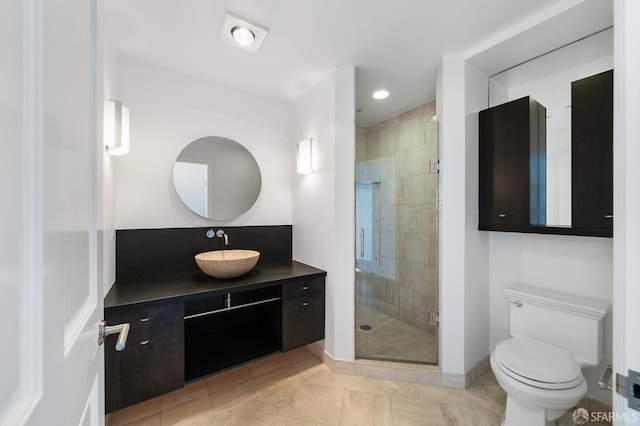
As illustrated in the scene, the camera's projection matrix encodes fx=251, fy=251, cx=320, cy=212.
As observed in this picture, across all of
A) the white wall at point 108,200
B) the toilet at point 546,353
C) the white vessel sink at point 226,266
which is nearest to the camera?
the toilet at point 546,353

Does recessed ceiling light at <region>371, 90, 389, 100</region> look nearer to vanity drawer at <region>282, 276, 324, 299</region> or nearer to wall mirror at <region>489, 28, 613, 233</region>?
wall mirror at <region>489, 28, 613, 233</region>

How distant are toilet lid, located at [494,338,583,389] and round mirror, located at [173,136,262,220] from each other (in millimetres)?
2266

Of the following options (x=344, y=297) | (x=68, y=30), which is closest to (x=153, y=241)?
(x=344, y=297)

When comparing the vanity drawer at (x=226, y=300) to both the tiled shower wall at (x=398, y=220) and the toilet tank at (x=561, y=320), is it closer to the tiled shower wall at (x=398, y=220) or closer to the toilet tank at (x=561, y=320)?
the tiled shower wall at (x=398, y=220)

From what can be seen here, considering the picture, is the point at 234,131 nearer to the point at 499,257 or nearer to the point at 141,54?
the point at 141,54

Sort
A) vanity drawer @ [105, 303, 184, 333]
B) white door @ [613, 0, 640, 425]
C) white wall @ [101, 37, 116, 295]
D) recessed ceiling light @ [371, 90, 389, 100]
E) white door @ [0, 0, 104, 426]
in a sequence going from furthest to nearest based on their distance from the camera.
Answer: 1. recessed ceiling light @ [371, 90, 389, 100]
2. white wall @ [101, 37, 116, 295]
3. vanity drawer @ [105, 303, 184, 333]
4. white door @ [613, 0, 640, 425]
5. white door @ [0, 0, 104, 426]

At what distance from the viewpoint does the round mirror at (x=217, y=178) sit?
2.19m

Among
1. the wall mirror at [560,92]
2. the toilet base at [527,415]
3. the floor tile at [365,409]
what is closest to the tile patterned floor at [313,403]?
the floor tile at [365,409]

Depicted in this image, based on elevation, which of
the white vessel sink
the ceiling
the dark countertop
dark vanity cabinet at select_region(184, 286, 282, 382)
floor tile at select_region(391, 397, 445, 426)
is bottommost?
floor tile at select_region(391, 397, 445, 426)

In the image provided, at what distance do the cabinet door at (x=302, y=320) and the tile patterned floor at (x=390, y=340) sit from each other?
0.34 metres

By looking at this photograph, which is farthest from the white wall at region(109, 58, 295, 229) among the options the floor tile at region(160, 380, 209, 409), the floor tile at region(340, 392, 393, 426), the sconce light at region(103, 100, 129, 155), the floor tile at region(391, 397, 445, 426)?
the floor tile at region(391, 397, 445, 426)

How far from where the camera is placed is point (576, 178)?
1540mm

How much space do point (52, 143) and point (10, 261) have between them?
221mm

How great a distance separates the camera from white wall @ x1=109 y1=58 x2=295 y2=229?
196cm
